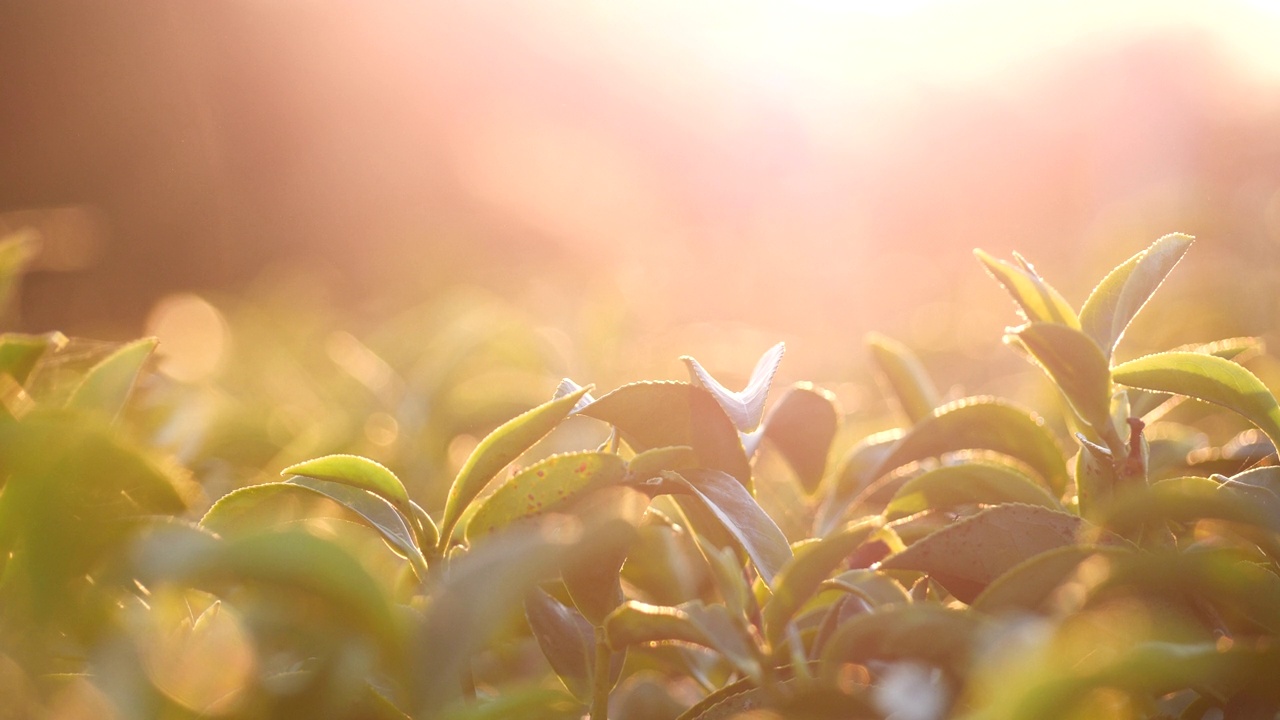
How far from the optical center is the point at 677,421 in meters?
0.52

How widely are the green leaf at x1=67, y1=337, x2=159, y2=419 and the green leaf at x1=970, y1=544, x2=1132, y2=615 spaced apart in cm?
46

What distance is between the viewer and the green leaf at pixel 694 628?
0.40 m

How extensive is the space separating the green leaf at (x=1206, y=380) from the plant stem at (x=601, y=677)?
0.30m

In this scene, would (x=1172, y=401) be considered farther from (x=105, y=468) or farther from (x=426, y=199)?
(x=426, y=199)

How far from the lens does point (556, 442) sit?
0.94 metres

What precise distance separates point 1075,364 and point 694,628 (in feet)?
0.82

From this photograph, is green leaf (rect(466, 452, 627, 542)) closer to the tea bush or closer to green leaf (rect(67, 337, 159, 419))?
the tea bush

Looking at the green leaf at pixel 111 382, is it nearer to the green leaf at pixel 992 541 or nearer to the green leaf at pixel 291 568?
the green leaf at pixel 291 568

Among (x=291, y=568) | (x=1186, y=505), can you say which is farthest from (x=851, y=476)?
(x=291, y=568)

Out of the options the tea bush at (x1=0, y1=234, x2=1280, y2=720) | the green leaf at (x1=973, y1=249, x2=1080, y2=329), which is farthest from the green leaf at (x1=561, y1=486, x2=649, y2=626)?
the green leaf at (x1=973, y1=249, x2=1080, y2=329)

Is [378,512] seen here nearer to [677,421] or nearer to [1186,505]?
[677,421]

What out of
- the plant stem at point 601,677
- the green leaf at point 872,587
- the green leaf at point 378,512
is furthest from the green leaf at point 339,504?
the green leaf at point 872,587

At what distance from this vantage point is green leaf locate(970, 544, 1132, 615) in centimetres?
41

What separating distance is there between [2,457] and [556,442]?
1.84 ft
